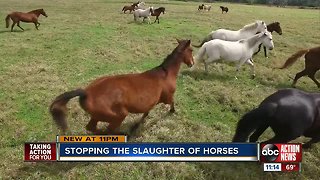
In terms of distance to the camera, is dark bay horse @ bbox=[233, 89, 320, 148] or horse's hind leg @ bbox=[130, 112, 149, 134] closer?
dark bay horse @ bbox=[233, 89, 320, 148]

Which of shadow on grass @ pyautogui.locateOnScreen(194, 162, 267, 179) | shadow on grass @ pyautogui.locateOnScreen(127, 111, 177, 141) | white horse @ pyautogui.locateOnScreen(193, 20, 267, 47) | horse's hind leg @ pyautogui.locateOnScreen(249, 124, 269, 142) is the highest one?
white horse @ pyautogui.locateOnScreen(193, 20, 267, 47)

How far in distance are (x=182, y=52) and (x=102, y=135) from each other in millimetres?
2779

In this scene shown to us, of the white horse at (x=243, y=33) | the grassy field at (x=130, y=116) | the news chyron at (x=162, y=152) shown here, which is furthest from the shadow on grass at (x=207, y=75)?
the news chyron at (x=162, y=152)

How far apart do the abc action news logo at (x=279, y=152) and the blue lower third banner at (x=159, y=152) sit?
0.14 meters

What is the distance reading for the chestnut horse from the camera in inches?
201

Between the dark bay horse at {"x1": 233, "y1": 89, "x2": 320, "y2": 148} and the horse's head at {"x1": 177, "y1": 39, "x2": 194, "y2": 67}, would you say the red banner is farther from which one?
the horse's head at {"x1": 177, "y1": 39, "x2": 194, "y2": 67}

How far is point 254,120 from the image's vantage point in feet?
17.4

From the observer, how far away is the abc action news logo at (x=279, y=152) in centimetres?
520

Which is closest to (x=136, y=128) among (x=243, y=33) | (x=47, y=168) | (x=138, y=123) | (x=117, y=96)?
(x=138, y=123)

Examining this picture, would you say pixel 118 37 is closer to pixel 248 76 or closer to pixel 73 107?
pixel 248 76

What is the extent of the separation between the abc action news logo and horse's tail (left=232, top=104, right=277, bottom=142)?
335mm

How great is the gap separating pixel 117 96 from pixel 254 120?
92.2 inches

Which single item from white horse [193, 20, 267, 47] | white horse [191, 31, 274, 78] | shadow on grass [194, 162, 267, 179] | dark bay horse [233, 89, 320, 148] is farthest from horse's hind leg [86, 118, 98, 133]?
white horse [193, 20, 267, 47]

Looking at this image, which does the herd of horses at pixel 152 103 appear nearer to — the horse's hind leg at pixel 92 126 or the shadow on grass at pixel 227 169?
the horse's hind leg at pixel 92 126
